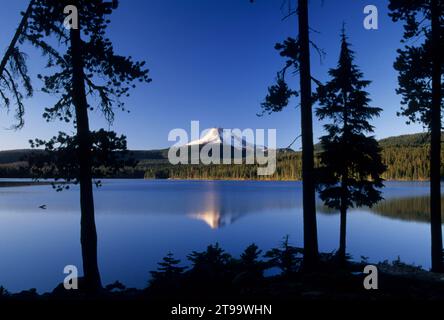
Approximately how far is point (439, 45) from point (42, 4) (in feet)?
43.7

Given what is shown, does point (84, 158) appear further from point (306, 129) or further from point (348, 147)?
point (348, 147)

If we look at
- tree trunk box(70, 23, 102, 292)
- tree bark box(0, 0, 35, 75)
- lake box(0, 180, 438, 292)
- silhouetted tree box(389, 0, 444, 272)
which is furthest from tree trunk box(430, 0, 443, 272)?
tree bark box(0, 0, 35, 75)

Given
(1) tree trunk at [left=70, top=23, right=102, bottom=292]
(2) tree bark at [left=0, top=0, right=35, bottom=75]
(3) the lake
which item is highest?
(2) tree bark at [left=0, top=0, right=35, bottom=75]

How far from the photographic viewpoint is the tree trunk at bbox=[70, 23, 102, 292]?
8.80 meters

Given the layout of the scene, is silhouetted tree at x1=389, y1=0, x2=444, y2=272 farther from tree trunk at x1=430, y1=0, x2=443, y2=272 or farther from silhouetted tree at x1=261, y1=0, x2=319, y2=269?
silhouetted tree at x1=261, y1=0, x2=319, y2=269

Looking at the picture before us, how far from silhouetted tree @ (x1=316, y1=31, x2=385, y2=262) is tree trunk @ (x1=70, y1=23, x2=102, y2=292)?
11.6 m

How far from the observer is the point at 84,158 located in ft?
28.8

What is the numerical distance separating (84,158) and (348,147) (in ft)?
42.5

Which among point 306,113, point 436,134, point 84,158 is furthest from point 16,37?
point 436,134

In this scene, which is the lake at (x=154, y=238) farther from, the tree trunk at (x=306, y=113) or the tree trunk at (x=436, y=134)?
the tree trunk at (x=436, y=134)

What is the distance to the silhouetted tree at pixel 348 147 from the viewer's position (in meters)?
15.9

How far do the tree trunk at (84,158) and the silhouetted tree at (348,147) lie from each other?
1159cm
